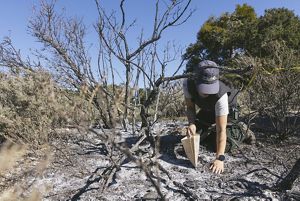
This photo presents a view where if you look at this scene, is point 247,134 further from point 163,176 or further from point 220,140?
point 163,176

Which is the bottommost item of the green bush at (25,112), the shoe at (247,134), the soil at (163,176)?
the soil at (163,176)

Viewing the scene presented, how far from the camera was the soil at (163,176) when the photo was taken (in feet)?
7.80

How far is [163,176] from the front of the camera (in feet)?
8.82

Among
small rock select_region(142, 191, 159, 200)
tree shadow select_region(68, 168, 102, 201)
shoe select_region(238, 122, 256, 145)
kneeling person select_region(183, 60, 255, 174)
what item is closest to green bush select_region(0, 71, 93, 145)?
tree shadow select_region(68, 168, 102, 201)

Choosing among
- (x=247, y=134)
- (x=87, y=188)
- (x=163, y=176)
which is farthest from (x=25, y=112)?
(x=247, y=134)

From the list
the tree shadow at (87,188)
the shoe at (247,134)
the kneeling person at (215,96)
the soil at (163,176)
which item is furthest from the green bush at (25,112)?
the shoe at (247,134)

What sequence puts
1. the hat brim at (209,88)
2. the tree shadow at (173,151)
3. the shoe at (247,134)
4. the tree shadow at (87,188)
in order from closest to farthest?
the tree shadow at (87,188) < the hat brim at (209,88) < the tree shadow at (173,151) < the shoe at (247,134)

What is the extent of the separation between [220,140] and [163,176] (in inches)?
20.6

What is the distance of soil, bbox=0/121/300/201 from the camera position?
2379mm

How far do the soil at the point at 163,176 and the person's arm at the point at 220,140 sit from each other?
0.18 feet

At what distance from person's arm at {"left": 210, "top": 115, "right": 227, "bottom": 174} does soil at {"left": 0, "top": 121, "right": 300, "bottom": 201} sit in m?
0.05

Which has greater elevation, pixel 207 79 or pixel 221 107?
pixel 207 79

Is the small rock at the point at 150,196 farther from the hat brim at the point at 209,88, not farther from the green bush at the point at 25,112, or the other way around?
the green bush at the point at 25,112

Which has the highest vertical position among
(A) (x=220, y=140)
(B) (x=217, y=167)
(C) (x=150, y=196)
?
(A) (x=220, y=140)
